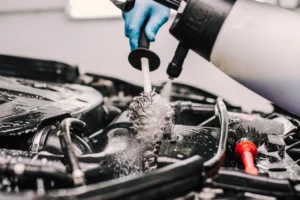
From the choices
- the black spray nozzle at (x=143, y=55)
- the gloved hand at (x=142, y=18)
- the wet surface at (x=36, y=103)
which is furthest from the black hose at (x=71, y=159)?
the gloved hand at (x=142, y=18)

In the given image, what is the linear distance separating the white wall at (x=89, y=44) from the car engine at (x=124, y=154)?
3.90 ft

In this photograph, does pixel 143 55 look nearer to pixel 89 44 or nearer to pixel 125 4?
pixel 125 4

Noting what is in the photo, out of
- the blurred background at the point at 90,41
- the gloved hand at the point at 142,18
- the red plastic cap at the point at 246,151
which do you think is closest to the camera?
the red plastic cap at the point at 246,151

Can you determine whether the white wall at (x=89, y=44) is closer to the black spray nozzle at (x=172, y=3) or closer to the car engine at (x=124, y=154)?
the car engine at (x=124, y=154)

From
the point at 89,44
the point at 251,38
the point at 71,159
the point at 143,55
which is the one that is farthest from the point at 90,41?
the point at 71,159

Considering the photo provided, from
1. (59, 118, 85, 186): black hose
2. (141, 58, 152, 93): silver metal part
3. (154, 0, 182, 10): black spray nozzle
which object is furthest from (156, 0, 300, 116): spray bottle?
(59, 118, 85, 186): black hose

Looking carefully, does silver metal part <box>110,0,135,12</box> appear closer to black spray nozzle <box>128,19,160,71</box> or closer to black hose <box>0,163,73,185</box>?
black spray nozzle <box>128,19,160,71</box>

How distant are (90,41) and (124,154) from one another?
2.01 m

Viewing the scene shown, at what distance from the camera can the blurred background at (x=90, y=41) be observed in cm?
239

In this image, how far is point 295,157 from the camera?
887 millimetres

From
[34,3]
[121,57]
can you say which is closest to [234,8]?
[121,57]

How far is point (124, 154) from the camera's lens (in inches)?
27.4

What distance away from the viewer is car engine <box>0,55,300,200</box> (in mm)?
517

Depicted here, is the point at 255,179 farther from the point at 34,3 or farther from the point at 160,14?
the point at 34,3
